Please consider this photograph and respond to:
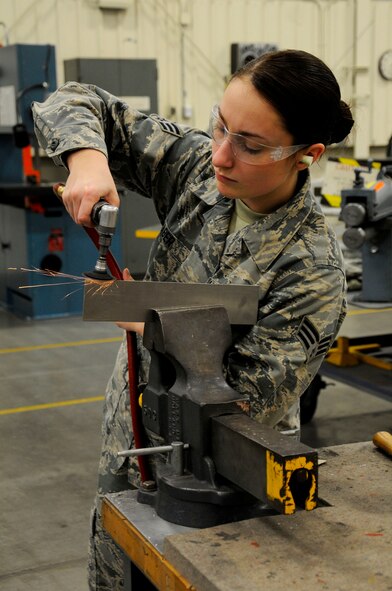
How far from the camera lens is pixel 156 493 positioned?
3.83 feet

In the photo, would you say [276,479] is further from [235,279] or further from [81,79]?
[81,79]

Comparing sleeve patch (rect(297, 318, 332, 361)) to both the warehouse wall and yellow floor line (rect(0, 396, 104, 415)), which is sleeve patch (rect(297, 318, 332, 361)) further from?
the warehouse wall

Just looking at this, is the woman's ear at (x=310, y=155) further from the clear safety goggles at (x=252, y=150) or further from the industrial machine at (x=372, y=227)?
the industrial machine at (x=372, y=227)

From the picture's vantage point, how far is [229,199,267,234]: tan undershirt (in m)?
1.33

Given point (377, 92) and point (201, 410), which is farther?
point (377, 92)

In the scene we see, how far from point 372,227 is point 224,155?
2177 millimetres

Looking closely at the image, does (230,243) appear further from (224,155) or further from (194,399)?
(194,399)

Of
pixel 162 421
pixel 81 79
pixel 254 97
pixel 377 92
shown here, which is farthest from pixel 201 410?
pixel 377 92

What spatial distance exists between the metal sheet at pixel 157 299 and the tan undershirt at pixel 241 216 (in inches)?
7.8

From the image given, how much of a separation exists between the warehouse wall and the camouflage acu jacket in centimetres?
479

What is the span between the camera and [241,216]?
4.45ft

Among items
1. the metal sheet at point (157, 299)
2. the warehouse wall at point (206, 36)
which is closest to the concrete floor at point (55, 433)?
the metal sheet at point (157, 299)

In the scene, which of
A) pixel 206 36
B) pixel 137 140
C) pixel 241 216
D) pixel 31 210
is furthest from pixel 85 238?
pixel 241 216

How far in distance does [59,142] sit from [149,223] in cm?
500
